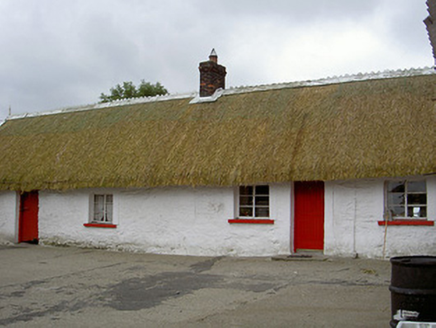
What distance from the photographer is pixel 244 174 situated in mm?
12398

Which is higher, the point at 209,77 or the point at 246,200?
the point at 209,77

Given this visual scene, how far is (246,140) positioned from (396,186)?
4132 mm

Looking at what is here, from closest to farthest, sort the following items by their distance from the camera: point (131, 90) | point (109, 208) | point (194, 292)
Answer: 1. point (194, 292)
2. point (109, 208)
3. point (131, 90)

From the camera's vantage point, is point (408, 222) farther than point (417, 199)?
No

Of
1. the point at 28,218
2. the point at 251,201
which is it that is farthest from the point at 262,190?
the point at 28,218

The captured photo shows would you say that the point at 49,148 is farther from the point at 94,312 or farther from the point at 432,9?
the point at 432,9

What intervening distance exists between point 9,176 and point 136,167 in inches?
212

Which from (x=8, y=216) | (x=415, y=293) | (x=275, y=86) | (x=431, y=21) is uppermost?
(x=275, y=86)

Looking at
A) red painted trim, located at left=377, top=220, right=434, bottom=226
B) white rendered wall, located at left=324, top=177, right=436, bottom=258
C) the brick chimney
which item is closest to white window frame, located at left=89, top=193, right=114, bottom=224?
the brick chimney

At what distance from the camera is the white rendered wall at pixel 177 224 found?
41.5ft

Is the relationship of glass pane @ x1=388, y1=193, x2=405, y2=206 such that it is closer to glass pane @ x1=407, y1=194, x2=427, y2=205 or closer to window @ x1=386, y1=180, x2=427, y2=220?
window @ x1=386, y1=180, x2=427, y2=220

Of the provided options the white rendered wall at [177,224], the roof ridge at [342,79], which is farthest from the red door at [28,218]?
the roof ridge at [342,79]

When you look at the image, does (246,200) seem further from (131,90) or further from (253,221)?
(131,90)

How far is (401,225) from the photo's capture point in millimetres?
11320
